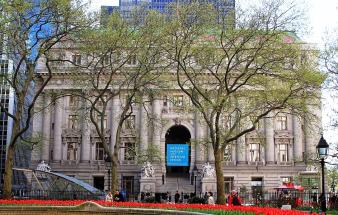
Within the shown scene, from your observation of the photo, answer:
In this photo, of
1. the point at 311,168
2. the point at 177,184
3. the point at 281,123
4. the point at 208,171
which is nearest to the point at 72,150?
the point at 177,184

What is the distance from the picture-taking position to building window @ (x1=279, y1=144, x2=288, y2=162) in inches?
2955

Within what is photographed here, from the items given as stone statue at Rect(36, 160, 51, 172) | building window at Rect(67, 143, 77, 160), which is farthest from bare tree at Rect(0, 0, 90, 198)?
building window at Rect(67, 143, 77, 160)

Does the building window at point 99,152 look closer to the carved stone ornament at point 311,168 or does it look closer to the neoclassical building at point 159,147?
the neoclassical building at point 159,147

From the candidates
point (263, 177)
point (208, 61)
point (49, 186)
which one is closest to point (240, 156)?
point (263, 177)

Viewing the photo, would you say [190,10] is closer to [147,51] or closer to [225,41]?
[225,41]

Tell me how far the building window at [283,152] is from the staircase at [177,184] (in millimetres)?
13354

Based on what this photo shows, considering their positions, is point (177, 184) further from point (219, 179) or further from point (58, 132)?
point (219, 179)

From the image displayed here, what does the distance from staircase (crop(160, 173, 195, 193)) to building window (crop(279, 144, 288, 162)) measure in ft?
43.8

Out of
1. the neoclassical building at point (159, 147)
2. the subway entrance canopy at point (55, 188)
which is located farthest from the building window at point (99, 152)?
the subway entrance canopy at point (55, 188)

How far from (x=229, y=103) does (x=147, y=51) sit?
7303 millimetres

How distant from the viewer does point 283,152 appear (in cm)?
7544

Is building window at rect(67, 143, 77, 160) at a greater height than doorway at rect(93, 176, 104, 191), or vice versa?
building window at rect(67, 143, 77, 160)

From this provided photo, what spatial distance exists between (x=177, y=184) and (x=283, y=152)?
1642 cm

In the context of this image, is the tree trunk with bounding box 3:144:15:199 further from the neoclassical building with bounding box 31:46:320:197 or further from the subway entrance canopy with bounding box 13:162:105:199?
the neoclassical building with bounding box 31:46:320:197
